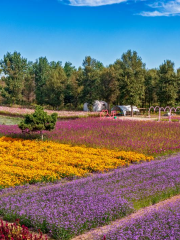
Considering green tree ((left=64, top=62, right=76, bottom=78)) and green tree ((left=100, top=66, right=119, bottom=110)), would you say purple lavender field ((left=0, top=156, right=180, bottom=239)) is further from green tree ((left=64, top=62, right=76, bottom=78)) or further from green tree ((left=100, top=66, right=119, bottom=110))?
green tree ((left=64, top=62, right=76, bottom=78))

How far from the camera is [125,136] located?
2069cm

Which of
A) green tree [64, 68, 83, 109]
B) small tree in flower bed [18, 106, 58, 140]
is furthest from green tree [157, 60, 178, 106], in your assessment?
small tree in flower bed [18, 106, 58, 140]

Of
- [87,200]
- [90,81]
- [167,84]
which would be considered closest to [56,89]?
[90,81]

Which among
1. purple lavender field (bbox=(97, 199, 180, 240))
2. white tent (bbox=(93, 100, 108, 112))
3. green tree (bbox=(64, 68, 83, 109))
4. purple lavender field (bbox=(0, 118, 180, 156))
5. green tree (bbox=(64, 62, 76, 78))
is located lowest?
purple lavender field (bbox=(97, 199, 180, 240))

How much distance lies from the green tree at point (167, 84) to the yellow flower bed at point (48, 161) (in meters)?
33.4

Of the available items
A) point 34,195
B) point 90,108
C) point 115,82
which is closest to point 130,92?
point 115,82

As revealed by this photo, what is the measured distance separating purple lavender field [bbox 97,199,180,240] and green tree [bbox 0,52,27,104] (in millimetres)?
59022

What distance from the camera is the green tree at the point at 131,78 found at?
4306 cm

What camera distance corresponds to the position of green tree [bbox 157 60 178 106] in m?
47.3

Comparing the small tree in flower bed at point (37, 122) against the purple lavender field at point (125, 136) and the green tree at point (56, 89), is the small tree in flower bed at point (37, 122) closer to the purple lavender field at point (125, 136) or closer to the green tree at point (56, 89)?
the purple lavender field at point (125, 136)

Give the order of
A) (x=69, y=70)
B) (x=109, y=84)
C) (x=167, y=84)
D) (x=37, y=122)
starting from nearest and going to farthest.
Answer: (x=37, y=122) < (x=167, y=84) < (x=109, y=84) < (x=69, y=70)

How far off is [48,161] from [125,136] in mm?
8174

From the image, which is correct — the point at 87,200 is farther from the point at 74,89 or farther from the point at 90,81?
the point at 74,89

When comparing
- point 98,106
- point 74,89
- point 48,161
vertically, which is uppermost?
point 74,89
